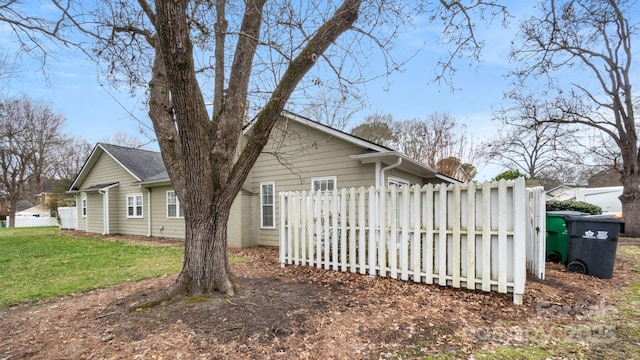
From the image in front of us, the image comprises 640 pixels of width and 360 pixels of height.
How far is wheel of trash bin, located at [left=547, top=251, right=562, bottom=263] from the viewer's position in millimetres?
6805

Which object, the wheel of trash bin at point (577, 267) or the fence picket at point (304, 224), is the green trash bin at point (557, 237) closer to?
the wheel of trash bin at point (577, 267)

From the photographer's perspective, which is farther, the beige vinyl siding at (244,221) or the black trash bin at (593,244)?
the beige vinyl siding at (244,221)

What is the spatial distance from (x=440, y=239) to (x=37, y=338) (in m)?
5.13

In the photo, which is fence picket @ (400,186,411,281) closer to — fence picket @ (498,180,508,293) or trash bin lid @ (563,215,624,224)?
Answer: fence picket @ (498,180,508,293)

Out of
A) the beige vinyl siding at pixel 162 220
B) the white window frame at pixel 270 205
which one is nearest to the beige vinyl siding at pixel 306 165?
the white window frame at pixel 270 205

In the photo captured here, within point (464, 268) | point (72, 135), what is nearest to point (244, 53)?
point (464, 268)

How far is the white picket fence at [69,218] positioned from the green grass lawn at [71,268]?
1028cm

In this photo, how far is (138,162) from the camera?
1702cm

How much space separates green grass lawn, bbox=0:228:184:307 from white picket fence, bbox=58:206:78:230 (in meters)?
10.3

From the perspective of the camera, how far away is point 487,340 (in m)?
3.22

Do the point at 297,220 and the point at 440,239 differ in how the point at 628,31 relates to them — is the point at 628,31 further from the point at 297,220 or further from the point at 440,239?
the point at 297,220

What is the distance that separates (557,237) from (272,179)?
769 centimetres

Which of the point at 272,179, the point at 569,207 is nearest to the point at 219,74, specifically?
the point at 272,179

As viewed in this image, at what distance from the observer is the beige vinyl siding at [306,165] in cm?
882
